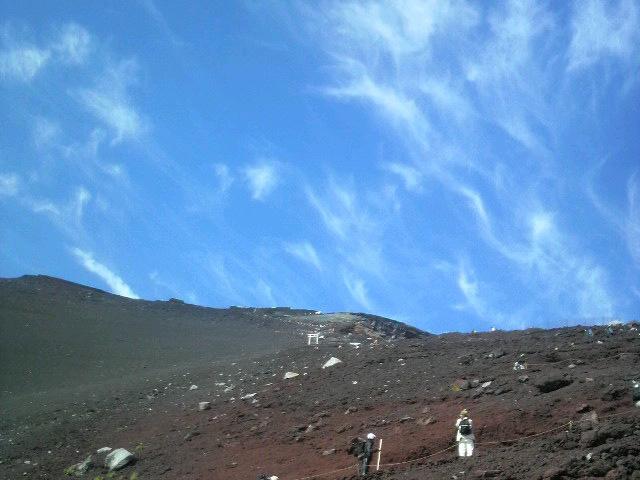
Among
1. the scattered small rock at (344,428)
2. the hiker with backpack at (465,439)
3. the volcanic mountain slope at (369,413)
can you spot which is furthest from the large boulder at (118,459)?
the hiker with backpack at (465,439)

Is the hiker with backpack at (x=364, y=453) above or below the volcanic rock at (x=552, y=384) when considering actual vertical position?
below

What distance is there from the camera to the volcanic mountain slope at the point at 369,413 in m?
12.0

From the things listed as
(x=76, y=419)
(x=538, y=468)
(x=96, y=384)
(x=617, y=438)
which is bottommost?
(x=538, y=468)

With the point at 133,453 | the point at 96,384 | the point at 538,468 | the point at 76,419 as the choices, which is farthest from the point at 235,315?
the point at 538,468

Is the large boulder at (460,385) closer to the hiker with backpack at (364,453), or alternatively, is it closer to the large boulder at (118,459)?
the hiker with backpack at (364,453)

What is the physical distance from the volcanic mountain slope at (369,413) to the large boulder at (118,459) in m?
0.31

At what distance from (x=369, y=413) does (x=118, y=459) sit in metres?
6.79

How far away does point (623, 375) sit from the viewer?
49.3 feet

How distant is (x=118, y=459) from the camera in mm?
18188

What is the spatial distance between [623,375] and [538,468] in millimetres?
5647

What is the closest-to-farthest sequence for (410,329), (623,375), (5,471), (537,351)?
(623,375), (5,471), (537,351), (410,329)

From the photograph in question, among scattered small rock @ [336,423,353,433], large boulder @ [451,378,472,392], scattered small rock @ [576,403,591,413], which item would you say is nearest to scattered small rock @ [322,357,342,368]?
large boulder @ [451,378,472,392]

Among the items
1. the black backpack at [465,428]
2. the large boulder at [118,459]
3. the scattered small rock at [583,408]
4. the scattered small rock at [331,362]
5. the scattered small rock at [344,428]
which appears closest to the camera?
the black backpack at [465,428]

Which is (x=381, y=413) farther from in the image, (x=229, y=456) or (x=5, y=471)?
(x=5, y=471)
